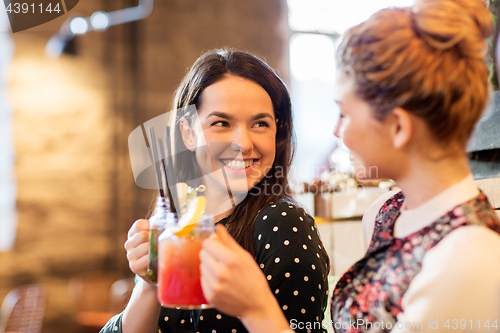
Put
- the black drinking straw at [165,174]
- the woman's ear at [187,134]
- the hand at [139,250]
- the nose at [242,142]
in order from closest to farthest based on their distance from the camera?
the black drinking straw at [165,174]
the hand at [139,250]
the nose at [242,142]
the woman's ear at [187,134]

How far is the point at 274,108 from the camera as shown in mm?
1405

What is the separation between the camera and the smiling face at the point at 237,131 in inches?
50.6

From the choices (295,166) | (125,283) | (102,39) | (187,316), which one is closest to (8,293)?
(125,283)

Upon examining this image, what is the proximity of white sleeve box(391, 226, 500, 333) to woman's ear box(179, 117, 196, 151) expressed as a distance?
965mm

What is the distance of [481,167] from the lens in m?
1.73

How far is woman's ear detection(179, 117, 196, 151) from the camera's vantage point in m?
1.44

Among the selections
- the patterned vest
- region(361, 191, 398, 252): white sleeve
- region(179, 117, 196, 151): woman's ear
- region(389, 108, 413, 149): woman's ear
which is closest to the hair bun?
region(389, 108, 413, 149): woman's ear

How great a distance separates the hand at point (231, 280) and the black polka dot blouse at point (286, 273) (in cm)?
36

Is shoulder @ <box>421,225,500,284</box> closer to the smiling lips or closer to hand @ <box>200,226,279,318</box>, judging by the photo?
hand @ <box>200,226,279,318</box>

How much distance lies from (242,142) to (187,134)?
10.7 inches

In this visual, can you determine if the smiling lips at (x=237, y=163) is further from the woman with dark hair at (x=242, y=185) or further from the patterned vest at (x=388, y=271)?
the patterned vest at (x=388, y=271)

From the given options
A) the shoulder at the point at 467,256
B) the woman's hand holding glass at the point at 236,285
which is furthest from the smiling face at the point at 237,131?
the shoulder at the point at 467,256

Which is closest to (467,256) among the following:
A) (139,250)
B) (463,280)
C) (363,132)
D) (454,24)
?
(463,280)

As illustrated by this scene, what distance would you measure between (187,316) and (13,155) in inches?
152
